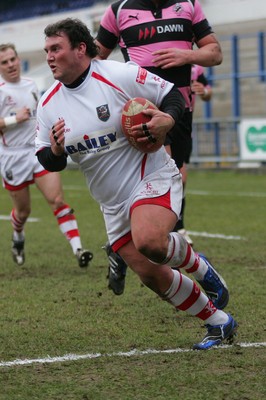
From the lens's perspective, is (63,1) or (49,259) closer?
(49,259)

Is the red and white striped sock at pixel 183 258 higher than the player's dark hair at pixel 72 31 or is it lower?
lower

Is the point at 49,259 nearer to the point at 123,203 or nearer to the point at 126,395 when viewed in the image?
the point at 123,203

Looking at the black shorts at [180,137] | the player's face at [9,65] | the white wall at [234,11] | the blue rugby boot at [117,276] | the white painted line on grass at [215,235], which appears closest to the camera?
the blue rugby boot at [117,276]

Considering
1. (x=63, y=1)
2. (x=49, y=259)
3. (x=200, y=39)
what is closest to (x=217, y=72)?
(x=63, y=1)

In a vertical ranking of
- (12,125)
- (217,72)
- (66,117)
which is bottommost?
(217,72)

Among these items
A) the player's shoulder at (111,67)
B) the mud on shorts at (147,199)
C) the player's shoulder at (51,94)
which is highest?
the player's shoulder at (111,67)

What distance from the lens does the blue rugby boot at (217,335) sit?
5.19m

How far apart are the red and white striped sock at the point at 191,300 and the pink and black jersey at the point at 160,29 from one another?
2052 mm

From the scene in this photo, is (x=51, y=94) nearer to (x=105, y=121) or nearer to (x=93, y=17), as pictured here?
(x=105, y=121)

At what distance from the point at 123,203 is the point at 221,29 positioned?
25.7 m

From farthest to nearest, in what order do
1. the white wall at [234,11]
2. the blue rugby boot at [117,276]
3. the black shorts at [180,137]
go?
the white wall at [234,11] → the black shorts at [180,137] → the blue rugby boot at [117,276]

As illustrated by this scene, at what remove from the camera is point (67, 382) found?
452cm

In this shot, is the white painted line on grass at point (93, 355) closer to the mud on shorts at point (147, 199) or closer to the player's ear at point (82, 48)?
the mud on shorts at point (147, 199)

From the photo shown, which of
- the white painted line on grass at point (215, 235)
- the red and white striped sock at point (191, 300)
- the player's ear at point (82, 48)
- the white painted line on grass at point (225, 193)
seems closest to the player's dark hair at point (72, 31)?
the player's ear at point (82, 48)
